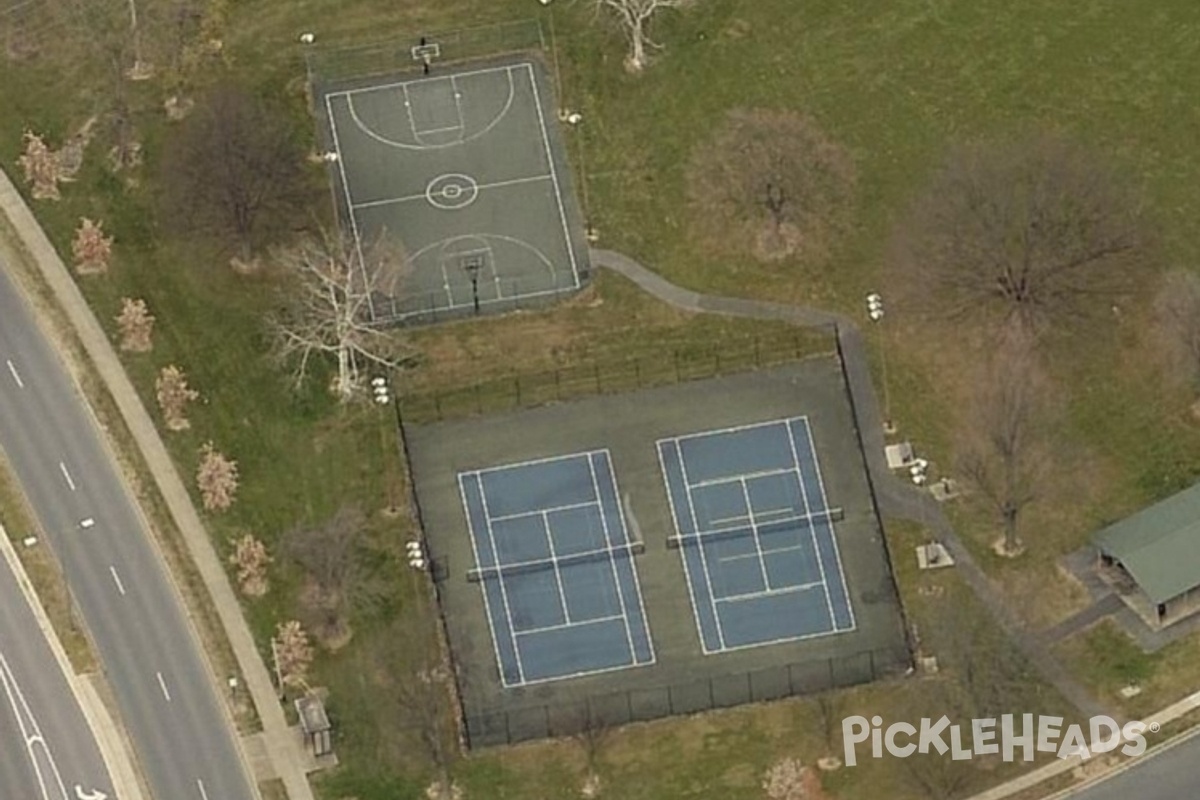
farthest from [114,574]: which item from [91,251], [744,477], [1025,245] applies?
[1025,245]

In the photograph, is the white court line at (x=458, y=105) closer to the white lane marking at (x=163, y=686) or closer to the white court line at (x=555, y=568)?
the white court line at (x=555, y=568)

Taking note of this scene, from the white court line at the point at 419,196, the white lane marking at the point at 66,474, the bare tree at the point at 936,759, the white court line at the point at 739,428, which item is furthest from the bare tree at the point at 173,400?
the bare tree at the point at 936,759

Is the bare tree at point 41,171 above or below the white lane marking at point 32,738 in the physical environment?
above

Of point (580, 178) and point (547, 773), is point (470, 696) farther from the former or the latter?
point (580, 178)

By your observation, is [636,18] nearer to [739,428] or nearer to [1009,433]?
[739,428]

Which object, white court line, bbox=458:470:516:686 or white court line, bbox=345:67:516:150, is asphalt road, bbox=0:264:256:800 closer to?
white court line, bbox=458:470:516:686

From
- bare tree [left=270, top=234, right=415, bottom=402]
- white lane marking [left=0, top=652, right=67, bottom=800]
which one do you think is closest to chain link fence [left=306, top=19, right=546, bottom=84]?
bare tree [left=270, top=234, right=415, bottom=402]

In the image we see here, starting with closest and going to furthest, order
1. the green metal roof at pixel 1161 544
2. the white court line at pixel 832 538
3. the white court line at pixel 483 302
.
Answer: the green metal roof at pixel 1161 544 < the white court line at pixel 832 538 < the white court line at pixel 483 302

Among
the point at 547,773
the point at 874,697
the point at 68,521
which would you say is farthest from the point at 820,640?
the point at 68,521
